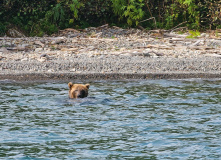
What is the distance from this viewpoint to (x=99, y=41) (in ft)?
55.2

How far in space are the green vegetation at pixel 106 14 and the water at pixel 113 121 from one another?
7.87m

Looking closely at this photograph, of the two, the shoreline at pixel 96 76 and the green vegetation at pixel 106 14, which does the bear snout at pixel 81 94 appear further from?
the green vegetation at pixel 106 14

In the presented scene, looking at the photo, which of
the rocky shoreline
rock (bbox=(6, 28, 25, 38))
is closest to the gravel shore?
the rocky shoreline

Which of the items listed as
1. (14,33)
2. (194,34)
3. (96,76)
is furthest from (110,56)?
(14,33)

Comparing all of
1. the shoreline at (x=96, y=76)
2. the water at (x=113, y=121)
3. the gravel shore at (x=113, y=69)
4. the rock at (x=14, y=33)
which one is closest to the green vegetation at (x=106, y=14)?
the rock at (x=14, y=33)

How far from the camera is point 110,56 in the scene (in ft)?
47.2

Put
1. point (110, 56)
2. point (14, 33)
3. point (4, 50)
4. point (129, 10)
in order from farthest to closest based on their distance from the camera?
1. point (129, 10)
2. point (14, 33)
3. point (4, 50)
4. point (110, 56)

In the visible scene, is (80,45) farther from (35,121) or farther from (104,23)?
(35,121)

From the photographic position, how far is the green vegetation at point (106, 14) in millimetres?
19141

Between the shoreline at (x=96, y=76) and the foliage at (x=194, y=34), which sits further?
the foliage at (x=194, y=34)

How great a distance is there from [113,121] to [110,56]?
21.5ft

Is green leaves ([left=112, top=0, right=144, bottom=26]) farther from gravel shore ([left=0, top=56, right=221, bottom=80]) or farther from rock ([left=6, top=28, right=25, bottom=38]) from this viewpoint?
gravel shore ([left=0, top=56, right=221, bottom=80])

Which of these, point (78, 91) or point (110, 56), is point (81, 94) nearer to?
point (78, 91)

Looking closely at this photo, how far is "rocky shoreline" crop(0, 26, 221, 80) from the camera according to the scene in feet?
40.9
